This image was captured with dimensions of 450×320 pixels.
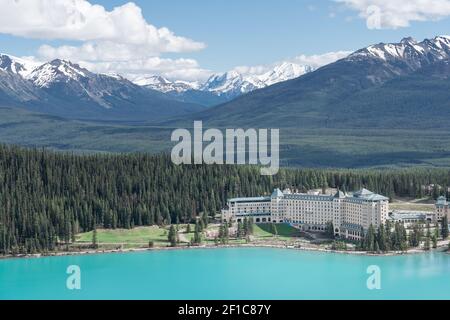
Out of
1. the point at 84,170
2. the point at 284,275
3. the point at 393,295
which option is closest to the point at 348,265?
the point at 284,275

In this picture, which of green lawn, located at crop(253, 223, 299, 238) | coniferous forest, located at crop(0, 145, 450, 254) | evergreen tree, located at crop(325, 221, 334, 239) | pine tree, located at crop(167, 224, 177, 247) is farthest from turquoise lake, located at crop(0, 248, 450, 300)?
coniferous forest, located at crop(0, 145, 450, 254)

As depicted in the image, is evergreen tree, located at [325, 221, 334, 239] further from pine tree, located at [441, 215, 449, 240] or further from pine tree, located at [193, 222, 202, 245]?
pine tree, located at [193, 222, 202, 245]

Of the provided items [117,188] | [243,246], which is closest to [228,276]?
[243,246]

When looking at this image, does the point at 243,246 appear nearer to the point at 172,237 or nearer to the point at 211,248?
the point at 211,248

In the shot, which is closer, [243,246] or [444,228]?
[243,246]

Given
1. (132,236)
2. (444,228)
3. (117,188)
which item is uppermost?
(117,188)
